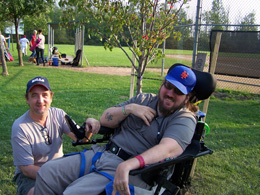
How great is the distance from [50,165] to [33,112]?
0.60 metres

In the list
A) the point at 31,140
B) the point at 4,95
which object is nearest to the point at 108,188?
the point at 31,140

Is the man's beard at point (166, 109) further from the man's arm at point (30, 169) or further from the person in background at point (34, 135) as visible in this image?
the man's arm at point (30, 169)

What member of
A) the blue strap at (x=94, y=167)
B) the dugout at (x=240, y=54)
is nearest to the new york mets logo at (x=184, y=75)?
the blue strap at (x=94, y=167)

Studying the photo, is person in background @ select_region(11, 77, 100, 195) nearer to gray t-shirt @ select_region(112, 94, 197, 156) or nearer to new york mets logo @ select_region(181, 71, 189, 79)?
gray t-shirt @ select_region(112, 94, 197, 156)

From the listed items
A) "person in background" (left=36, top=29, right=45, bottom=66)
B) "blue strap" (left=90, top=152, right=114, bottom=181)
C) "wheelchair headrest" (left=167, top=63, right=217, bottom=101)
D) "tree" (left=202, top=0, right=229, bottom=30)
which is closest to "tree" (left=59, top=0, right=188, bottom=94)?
"wheelchair headrest" (left=167, top=63, right=217, bottom=101)

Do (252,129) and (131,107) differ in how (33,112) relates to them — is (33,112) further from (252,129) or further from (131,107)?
(252,129)

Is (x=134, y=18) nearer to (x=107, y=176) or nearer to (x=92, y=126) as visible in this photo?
(x=92, y=126)

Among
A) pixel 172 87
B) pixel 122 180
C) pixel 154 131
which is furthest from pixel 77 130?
pixel 172 87

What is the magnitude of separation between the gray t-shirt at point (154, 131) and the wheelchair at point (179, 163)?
109 mm

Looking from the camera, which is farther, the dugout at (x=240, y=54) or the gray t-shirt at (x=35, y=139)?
the dugout at (x=240, y=54)

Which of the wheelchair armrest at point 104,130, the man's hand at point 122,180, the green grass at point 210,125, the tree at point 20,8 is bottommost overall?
the green grass at point 210,125

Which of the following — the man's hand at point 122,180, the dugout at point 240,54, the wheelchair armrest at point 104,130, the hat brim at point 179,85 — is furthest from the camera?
the dugout at point 240,54

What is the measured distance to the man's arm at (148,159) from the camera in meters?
1.70

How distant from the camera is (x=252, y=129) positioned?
527 cm
